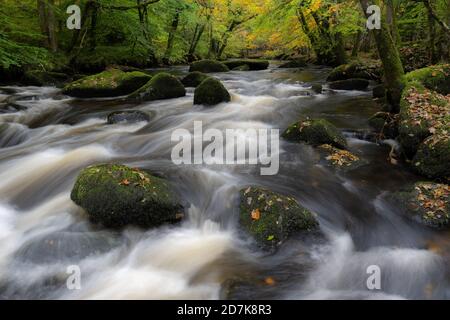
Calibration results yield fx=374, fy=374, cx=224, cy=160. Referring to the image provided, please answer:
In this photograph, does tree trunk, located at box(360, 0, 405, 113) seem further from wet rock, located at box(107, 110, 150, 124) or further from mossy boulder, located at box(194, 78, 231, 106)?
wet rock, located at box(107, 110, 150, 124)

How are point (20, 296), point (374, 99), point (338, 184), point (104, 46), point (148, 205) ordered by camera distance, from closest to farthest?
point (20, 296), point (148, 205), point (338, 184), point (374, 99), point (104, 46)

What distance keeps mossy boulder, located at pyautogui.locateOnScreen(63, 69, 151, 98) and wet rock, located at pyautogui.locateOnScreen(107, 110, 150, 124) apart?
2.70 metres

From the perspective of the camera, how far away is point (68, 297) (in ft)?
11.5

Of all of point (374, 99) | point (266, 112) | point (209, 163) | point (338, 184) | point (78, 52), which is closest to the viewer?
point (338, 184)

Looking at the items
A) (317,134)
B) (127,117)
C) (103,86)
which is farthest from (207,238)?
(103,86)

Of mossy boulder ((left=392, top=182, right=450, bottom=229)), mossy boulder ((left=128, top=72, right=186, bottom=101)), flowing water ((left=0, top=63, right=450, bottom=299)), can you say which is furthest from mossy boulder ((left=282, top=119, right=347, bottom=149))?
mossy boulder ((left=128, top=72, right=186, bottom=101))

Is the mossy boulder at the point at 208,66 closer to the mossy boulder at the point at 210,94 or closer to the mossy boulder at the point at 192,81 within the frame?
the mossy boulder at the point at 192,81

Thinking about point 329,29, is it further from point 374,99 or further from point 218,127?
point 218,127

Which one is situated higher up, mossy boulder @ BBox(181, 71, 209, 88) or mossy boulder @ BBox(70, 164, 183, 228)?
mossy boulder @ BBox(181, 71, 209, 88)

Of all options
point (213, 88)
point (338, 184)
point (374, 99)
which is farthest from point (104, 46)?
point (338, 184)

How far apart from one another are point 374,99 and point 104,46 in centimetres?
1181

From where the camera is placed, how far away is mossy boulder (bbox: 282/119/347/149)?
6.65 m

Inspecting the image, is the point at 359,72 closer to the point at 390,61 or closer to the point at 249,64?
the point at 390,61

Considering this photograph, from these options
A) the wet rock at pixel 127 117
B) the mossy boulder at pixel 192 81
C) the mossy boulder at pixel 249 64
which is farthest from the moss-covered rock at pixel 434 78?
the mossy boulder at pixel 249 64
